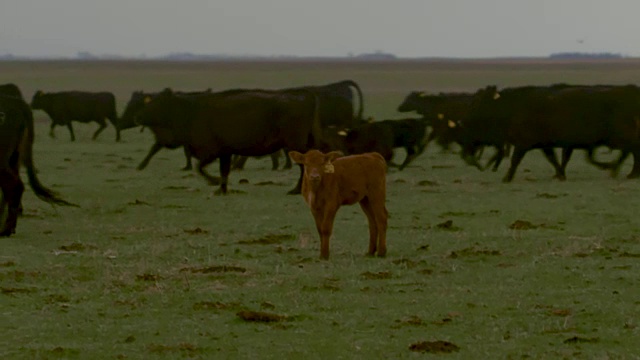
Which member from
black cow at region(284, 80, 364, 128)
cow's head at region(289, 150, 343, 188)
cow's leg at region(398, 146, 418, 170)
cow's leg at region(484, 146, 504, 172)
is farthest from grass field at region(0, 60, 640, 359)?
black cow at region(284, 80, 364, 128)

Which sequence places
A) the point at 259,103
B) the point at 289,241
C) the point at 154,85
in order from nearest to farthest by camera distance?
the point at 289,241 < the point at 259,103 < the point at 154,85

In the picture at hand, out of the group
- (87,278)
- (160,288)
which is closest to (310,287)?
(160,288)

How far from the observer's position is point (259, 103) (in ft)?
58.6

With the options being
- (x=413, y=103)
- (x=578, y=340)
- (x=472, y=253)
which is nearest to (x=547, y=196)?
(x=472, y=253)

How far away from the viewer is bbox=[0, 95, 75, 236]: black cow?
12.4 meters

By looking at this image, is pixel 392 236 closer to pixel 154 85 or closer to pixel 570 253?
pixel 570 253

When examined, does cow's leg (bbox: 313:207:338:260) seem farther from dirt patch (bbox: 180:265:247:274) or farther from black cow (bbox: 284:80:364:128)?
black cow (bbox: 284:80:364:128)

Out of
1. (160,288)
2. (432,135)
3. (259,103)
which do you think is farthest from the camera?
(432,135)

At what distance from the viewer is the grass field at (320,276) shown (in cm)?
741

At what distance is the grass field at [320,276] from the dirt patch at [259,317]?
0.04 ft

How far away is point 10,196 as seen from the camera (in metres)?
12.4

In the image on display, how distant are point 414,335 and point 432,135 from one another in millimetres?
14596

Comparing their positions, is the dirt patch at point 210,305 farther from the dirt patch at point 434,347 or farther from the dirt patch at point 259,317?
the dirt patch at point 434,347

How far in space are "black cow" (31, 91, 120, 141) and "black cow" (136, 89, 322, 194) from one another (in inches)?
556
